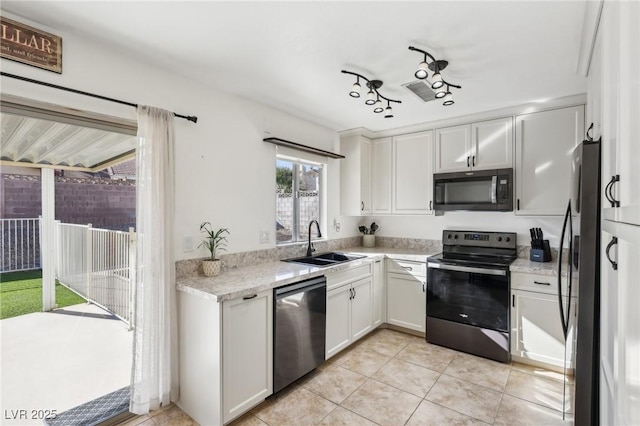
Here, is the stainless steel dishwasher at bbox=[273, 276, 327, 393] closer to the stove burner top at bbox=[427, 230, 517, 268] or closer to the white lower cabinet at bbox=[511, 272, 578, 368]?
the stove burner top at bbox=[427, 230, 517, 268]

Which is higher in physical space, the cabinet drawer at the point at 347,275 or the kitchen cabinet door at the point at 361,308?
the cabinet drawer at the point at 347,275

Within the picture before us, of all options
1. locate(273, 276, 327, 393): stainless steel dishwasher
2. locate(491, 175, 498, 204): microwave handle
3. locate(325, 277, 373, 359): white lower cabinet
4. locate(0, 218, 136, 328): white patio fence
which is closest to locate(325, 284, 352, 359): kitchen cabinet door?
locate(325, 277, 373, 359): white lower cabinet

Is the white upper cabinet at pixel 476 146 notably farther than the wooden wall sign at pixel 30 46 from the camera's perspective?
Yes

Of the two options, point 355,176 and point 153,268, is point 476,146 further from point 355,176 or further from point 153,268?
point 153,268

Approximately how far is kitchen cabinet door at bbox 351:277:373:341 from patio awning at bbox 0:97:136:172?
232cm

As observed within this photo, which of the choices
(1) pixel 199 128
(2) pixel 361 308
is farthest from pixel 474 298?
(1) pixel 199 128

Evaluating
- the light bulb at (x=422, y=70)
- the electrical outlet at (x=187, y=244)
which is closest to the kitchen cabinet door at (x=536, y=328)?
the light bulb at (x=422, y=70)

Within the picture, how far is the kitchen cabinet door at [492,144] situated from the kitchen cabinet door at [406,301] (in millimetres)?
1422

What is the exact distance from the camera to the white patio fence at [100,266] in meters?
1.98

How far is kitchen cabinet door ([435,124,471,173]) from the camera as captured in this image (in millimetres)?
3332

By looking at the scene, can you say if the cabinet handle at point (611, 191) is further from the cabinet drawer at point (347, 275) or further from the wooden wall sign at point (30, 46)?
the wooden wall sign at point (30, 46)

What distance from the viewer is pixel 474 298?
2.93 metres

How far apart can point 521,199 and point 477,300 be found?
1.11m

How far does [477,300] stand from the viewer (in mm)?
2916
